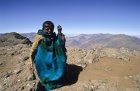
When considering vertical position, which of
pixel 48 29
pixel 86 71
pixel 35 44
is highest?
pixel 48 29

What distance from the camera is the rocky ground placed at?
23.7 feet

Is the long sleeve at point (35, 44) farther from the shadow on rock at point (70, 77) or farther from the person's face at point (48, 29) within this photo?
the shadow on rock at point (70, 77)

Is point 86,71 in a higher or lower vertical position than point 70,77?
higher

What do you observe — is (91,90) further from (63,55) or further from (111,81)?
(63,55)

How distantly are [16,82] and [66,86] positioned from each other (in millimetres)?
2278

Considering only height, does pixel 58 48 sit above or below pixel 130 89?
above

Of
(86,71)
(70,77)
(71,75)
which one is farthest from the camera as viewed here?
(86,71)

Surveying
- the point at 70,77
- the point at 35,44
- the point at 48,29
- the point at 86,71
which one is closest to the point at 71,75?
the point at 70,77

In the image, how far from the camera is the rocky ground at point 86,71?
7238 mm

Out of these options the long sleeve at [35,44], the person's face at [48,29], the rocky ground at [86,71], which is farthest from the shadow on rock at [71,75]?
the person's face at [48,29]

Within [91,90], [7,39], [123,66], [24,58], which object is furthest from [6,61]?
[7,39]

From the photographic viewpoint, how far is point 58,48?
24.2 ft

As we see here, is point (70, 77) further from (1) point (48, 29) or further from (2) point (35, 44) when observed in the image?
(1) point (48, 29)

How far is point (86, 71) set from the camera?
882 cm
